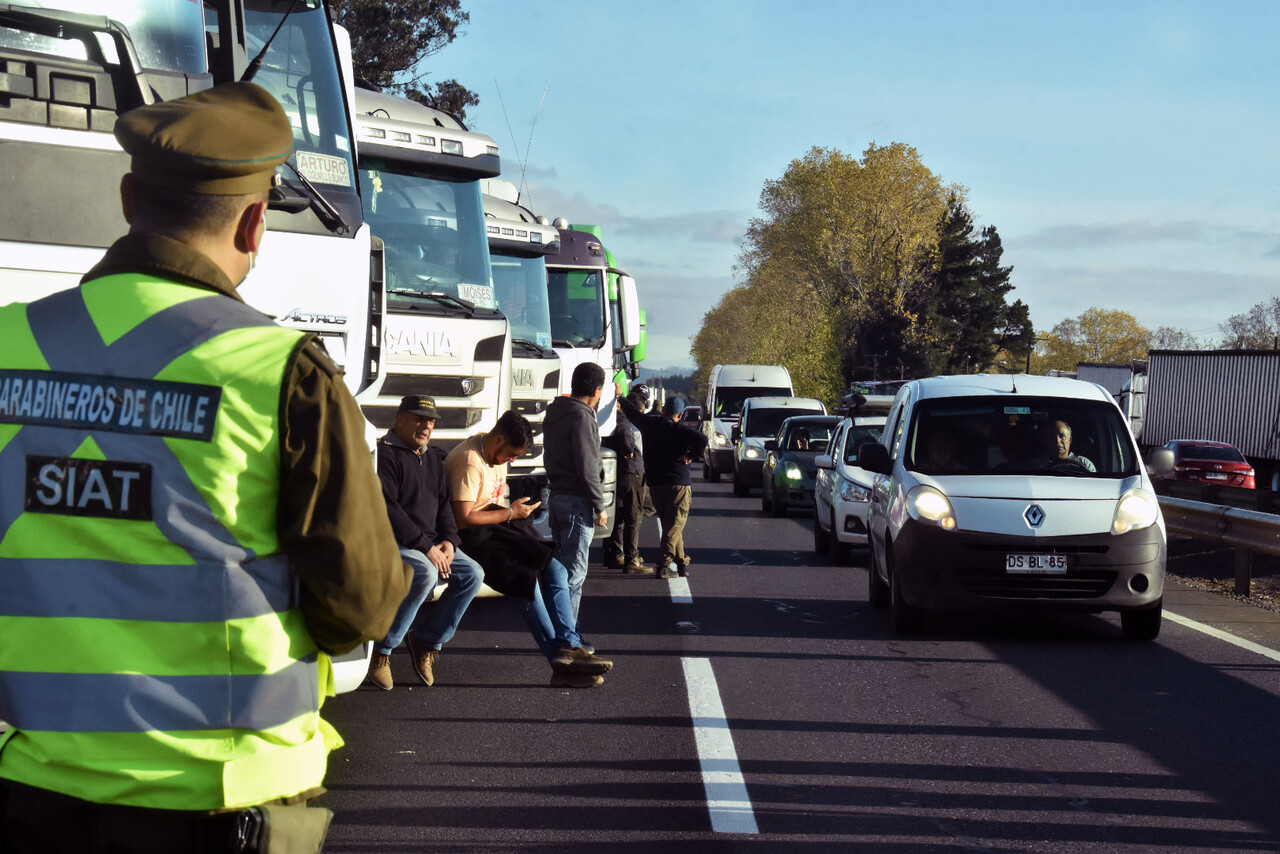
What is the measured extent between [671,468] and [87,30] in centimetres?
850

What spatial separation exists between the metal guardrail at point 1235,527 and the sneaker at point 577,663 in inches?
250

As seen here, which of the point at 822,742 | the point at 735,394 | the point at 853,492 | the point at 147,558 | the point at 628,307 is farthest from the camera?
the point at 735,394

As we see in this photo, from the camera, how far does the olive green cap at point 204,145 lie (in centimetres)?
229

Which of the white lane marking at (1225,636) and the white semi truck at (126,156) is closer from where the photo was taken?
the white semi truck at (126,156)

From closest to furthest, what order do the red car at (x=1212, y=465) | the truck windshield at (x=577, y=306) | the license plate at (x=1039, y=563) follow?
the license plate at (x=1039, y=563), the truck windshield at (x=577, y=306), the red car at (x=1212, y=465)

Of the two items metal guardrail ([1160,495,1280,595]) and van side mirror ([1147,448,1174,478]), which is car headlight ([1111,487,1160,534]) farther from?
metal guardrail ([1160,495,1280,595])

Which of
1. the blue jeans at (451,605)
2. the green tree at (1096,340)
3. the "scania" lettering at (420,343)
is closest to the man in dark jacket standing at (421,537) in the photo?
the blue jeans at (451,605)

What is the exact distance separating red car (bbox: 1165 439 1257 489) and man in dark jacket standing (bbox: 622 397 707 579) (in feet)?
62.6

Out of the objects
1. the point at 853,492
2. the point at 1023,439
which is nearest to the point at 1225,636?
the point at 1023,439

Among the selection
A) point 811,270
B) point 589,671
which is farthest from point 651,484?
point 811,270

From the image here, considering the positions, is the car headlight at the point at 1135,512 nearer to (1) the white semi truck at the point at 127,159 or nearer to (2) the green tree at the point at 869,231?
(1) the white semi truck at the point at 127,159

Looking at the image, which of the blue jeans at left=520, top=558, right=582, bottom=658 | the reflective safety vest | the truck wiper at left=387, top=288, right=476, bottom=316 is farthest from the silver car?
the reflective safety vest

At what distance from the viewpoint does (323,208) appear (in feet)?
24.7

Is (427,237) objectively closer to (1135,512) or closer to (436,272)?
(436,272)
